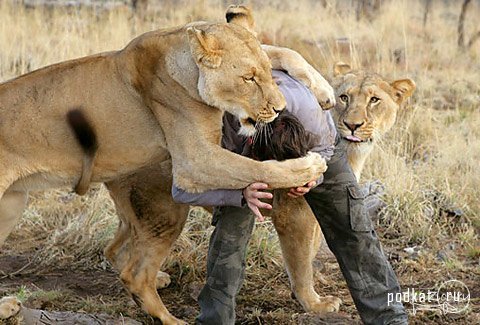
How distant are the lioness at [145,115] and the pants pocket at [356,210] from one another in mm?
356

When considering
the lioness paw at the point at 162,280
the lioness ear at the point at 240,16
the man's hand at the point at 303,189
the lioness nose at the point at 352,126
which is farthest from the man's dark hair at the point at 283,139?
the lioness paw at the point at 162,280

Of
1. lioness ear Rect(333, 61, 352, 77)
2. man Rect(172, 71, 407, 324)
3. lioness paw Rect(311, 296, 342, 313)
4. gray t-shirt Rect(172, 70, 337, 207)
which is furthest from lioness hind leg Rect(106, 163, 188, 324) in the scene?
lioness ear Rect(333, 61, 352, 77)

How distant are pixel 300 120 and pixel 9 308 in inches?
61.4

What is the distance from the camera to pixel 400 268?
5652mm

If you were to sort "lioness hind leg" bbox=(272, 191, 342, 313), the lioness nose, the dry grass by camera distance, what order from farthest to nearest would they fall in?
the dry grass < the lioness nose < "lioness hind leg" bbox=(272, 191, 342, 313)

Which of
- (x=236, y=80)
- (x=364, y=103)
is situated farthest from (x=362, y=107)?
(x=236, y=80)

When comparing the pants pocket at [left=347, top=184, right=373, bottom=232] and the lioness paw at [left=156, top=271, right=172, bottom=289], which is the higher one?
the pants pocket at [left=347, top=184, right=373, bottom=232]

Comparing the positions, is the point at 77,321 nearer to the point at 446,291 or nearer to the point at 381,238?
the point at 446,291

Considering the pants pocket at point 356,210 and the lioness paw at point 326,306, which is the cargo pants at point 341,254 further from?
the lioness paw at point 326,306

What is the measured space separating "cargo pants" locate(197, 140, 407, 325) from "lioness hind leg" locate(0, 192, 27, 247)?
0.96 m

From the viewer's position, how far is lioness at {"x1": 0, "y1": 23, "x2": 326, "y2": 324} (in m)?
3.90

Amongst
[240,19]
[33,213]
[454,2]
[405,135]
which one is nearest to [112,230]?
[33,213]

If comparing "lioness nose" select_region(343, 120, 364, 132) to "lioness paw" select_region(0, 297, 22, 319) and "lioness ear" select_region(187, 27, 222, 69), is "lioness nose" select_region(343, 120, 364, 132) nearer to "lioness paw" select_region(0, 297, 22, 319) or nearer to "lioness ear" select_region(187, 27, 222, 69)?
"lioness ear" select_region(187, 27, 222, 69)

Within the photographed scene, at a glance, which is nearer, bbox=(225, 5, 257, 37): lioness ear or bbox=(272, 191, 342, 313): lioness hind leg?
bbox=(225, 5, 257, 37): lioness ear
